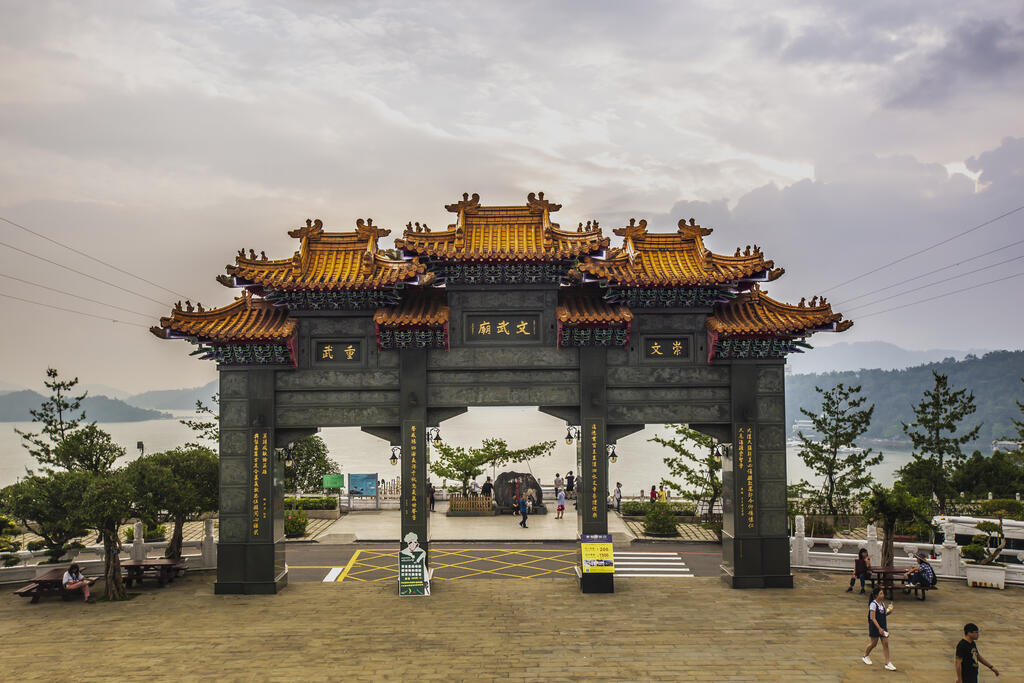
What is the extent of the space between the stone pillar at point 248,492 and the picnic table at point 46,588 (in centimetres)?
321

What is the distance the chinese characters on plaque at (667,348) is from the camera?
16609 millimetres

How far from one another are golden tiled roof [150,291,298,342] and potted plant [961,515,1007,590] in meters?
16.5

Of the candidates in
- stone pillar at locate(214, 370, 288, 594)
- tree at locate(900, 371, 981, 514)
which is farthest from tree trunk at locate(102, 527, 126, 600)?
tree at locate(900, 371, 981, 514)

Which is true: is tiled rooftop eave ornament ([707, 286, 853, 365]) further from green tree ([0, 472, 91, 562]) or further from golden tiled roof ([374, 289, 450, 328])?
green tree ([0, 472, 91, 562])

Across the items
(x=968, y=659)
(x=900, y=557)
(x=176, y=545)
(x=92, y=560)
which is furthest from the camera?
(x=92, y=560)

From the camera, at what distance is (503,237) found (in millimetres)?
16922

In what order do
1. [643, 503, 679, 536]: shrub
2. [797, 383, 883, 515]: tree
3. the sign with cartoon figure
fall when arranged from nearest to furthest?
the sign with cartoon figure → [643, 503, 679, 536]: shrub → [797, 383, 883, 515]: tree

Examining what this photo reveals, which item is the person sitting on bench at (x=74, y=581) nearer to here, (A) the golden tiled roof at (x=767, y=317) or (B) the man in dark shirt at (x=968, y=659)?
(A) the golden tiled roof at (x=767, y=317)

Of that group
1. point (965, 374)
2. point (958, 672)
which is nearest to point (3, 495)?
point (958, 672)

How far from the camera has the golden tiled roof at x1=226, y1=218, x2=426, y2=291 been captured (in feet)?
51.9

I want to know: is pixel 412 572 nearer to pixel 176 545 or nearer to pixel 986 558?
pixel 176 545

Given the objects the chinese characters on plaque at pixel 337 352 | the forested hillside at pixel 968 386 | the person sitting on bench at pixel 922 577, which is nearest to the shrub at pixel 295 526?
the chinese characters on plaque at pixel 337 352

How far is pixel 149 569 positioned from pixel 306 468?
13063mm

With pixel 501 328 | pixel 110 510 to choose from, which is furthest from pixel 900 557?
pixel 110 510
